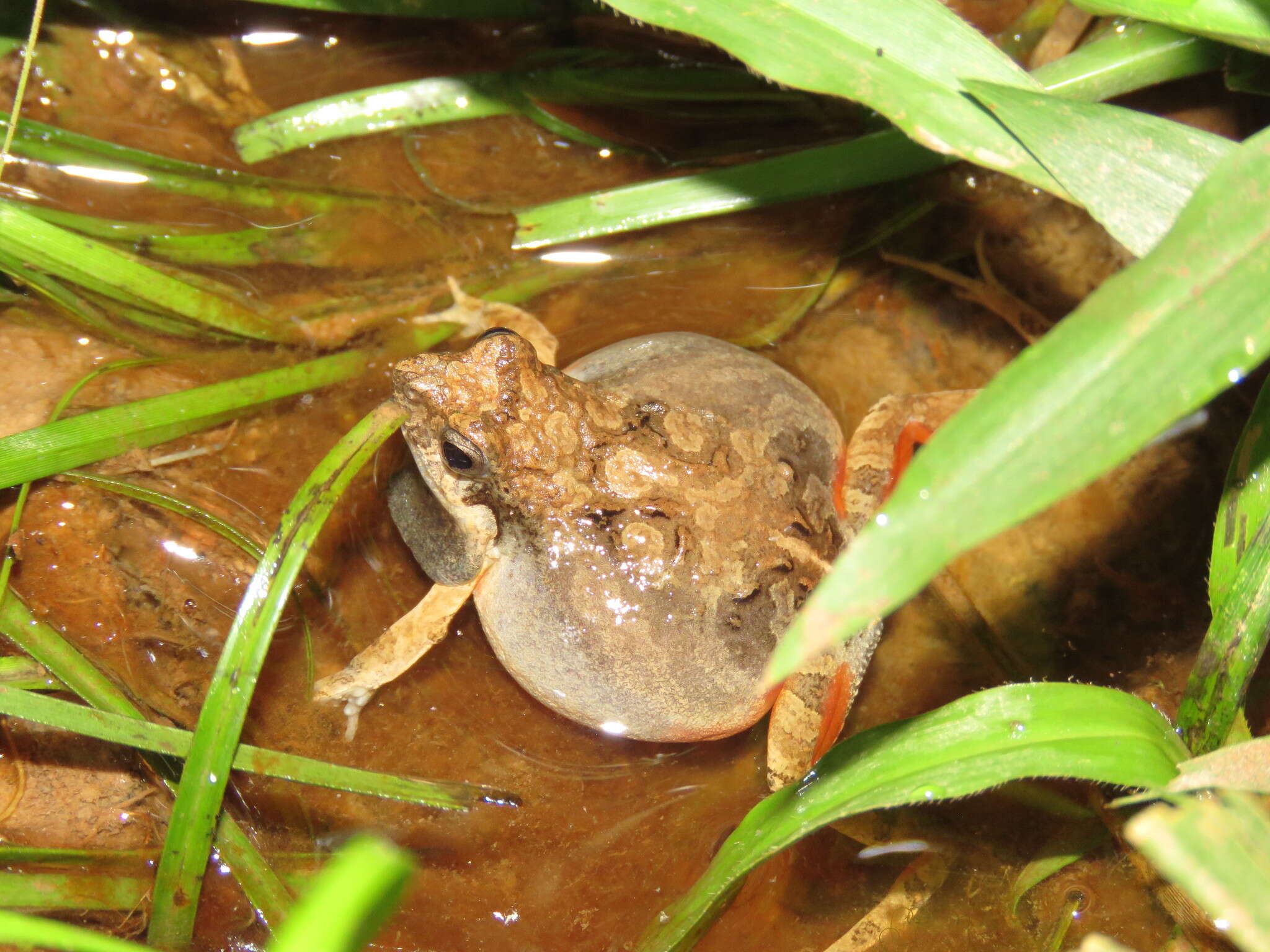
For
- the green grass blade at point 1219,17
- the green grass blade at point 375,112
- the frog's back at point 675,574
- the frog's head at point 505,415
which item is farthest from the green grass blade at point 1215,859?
the green grass blade at point 375,112

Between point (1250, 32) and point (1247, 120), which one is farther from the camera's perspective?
point (1247, 120)

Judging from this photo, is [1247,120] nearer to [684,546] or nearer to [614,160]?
[614,160]

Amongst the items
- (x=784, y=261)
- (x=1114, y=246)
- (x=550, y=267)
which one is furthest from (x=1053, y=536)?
(x=550, y=267)

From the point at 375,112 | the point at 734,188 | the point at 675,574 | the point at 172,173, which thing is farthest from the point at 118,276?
the point at 734,188

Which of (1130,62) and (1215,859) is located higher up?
(1130,62)

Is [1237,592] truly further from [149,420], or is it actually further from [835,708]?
[149,420]
